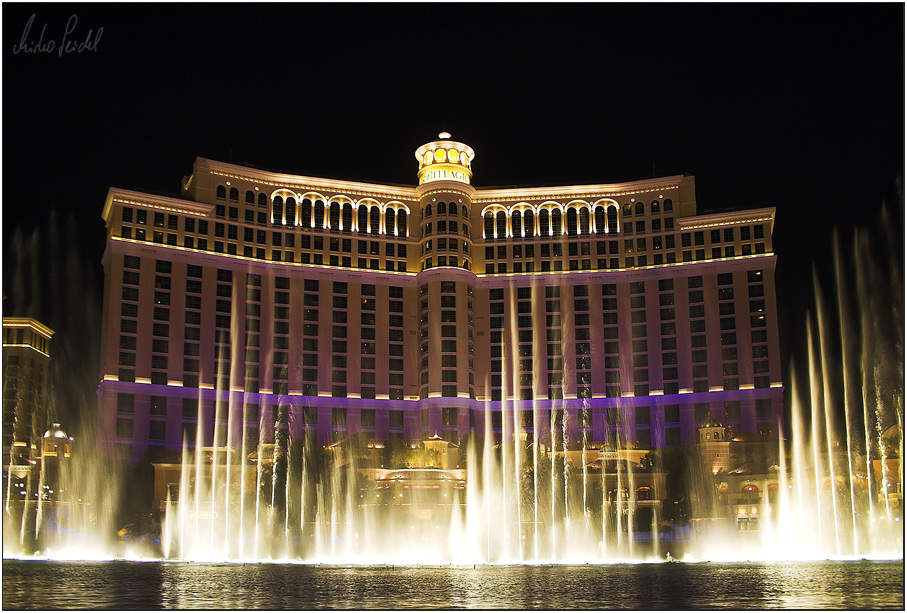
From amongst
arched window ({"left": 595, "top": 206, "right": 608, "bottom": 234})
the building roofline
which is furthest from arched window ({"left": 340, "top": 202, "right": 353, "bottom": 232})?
arched window ({"left": 595, "top": 206, "right": 608, "bottom": 234})

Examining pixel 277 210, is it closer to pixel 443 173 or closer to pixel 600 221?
pixel 443 173

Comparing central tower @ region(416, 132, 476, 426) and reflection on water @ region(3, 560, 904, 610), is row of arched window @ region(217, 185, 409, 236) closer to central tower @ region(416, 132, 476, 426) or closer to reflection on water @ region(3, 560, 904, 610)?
central tower @ region(416, 132, 476, 426)

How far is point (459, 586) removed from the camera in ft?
134

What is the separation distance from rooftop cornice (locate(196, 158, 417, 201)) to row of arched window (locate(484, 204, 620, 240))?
36.7 ft

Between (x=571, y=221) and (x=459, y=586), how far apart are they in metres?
87.3

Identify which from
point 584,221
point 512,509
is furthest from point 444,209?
point 512,509

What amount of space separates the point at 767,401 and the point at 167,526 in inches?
2672

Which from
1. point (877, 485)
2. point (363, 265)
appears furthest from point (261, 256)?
point (877, 485)

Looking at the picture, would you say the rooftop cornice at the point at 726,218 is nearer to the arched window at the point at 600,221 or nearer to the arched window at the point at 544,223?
the arched window at the point at 600,221

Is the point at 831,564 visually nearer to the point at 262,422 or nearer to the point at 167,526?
the point at 167,526

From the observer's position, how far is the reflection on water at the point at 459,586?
34469 millimetres

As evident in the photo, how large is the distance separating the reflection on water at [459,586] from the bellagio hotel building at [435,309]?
55.7 meters

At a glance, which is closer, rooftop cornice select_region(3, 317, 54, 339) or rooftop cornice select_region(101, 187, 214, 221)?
rooftop cornice select_region(101, 187, 214, 221)

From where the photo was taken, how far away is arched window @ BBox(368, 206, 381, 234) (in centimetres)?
12238
